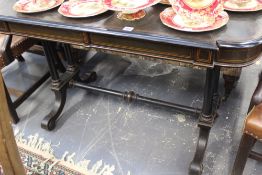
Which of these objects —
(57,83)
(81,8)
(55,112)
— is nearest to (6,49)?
(57,83)

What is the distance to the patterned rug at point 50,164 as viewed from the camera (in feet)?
4.83

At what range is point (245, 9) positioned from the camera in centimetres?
110

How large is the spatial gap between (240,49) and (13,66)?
192cm

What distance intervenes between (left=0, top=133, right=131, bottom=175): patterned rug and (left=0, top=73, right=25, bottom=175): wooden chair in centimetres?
73

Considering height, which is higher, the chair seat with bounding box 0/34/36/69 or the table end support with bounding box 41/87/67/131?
the chair seat with bounding box 0/34/36/69

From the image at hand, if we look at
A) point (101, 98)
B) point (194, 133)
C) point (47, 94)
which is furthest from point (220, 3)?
point (47, 94)

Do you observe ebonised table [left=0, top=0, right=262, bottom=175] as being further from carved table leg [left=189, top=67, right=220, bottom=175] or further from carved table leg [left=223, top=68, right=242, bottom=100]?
carved table leg [left=223, top=68, right=242, bottom=100]

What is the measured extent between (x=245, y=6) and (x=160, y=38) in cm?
38

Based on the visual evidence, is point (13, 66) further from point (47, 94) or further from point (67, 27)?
point (67, 27)

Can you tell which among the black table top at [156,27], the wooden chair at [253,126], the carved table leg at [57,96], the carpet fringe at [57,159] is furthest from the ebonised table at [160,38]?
the carpet fringe at [57,159]

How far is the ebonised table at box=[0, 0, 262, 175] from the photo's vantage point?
971 millimetres

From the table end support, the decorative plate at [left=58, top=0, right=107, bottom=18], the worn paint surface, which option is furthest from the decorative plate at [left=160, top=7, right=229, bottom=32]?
the table end support

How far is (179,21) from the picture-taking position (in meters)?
1.06

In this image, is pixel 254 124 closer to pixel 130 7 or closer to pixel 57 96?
pixel 130 7
